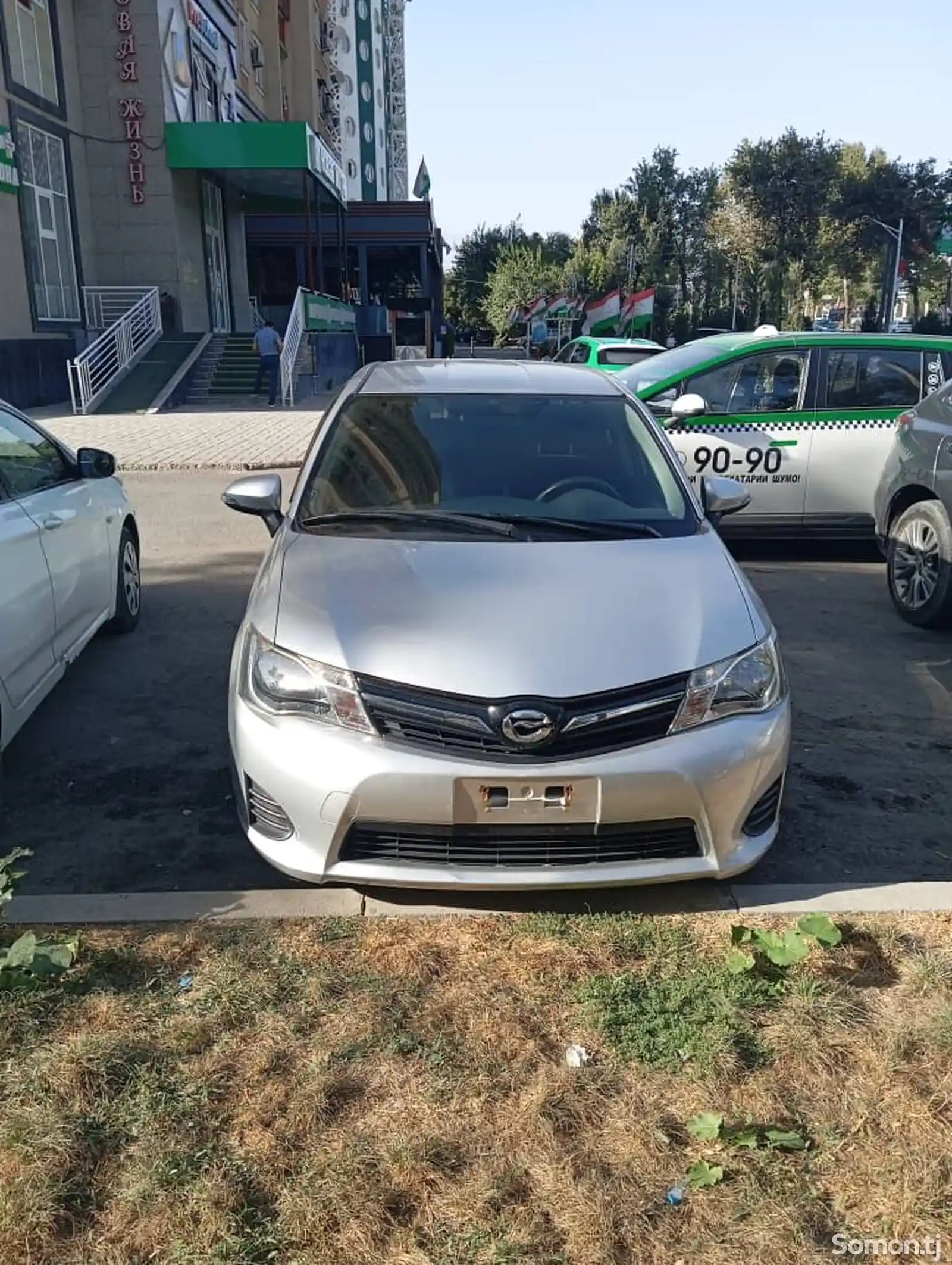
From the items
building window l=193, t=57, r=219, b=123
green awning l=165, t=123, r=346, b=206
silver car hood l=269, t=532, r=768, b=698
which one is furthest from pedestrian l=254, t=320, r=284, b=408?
silver car hood l=269, t=532, r=768, b=698

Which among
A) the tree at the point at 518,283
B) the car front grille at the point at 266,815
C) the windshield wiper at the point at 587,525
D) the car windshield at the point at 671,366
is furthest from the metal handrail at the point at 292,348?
the tree at the point at 518,283

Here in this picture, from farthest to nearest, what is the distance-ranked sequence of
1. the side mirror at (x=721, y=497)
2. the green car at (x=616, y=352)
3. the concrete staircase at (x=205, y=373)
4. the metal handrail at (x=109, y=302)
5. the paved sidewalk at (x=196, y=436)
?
1. the metal handrail at (x=109, y=302)
2. the concrete staircase at (x=205, y=373)
3. the green car at (x=616, y=352)
4. the paved sidewalk at (x=196, y=436)
5. the side mirror at (x=721, y=497)

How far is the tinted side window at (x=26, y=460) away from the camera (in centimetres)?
467

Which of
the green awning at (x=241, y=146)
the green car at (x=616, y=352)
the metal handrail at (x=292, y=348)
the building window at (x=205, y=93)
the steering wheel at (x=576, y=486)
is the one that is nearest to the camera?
the steering wheel at (x=576, y=486)

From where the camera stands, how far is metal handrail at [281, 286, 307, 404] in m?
22.4

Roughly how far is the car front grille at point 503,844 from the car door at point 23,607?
5.61ft

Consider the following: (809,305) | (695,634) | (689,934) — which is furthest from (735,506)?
(809,305)

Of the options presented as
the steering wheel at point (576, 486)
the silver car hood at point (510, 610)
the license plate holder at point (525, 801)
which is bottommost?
the license plate holder at point (525, 801)

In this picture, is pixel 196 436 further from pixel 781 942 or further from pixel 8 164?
pixel 781 942

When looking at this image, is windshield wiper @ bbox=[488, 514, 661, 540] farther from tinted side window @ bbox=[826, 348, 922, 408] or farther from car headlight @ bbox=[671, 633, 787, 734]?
tinted side window @ bbox=[826, 348, 922, 408]

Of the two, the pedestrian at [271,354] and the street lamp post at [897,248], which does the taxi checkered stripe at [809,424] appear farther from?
the street lamp post at [897,248]

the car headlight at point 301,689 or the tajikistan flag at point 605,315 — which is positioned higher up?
the tajikistan flag at point 605,315

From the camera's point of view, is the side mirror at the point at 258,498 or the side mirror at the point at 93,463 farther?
the side mirror at the point at 93,463

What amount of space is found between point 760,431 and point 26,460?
545cm
